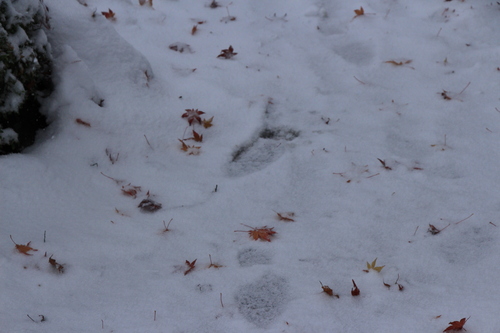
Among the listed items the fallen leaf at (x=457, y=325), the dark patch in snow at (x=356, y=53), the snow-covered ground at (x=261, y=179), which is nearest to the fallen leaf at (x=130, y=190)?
the snow-covered ground at (x=261, y=179)

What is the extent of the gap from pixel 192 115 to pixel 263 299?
143 centimetres

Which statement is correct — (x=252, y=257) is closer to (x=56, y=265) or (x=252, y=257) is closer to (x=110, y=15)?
(x=56, y=265)

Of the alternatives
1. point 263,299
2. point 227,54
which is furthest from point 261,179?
point 227,54

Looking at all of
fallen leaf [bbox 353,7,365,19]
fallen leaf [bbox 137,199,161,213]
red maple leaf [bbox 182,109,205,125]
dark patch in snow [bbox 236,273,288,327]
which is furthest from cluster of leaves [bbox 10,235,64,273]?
fallen leaf [bbox 353,7,365,19]

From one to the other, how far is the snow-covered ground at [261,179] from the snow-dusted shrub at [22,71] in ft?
0.31

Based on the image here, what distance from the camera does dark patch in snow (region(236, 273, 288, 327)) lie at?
1.74m

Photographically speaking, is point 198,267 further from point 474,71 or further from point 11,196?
point 474,71

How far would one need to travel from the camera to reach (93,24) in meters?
2.80

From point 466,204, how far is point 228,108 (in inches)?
63.4

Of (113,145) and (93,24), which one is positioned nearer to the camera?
(113,145)

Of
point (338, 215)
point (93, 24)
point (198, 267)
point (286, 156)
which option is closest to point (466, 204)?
point (338, 215)

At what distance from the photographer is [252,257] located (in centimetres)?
202

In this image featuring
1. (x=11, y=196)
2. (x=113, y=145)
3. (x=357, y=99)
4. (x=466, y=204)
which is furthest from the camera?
(x=357, y=99)

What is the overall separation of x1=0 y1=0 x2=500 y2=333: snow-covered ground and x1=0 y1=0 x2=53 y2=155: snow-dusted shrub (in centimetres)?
10
